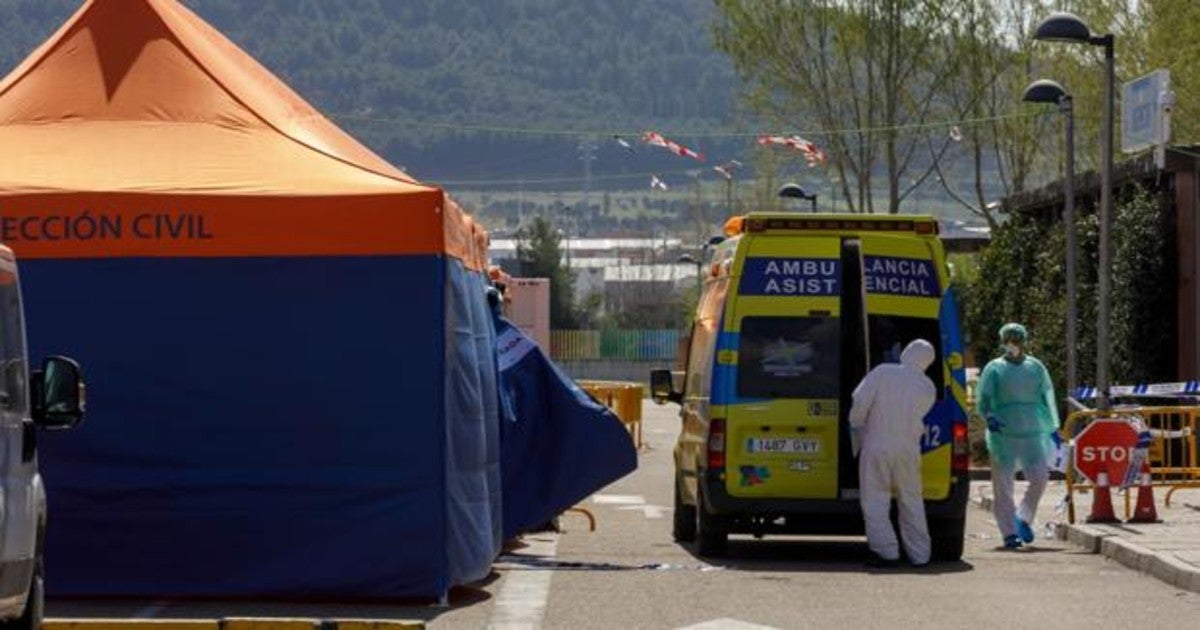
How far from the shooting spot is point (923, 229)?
19.2m

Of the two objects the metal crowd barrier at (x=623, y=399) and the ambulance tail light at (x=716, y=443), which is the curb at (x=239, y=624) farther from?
the metal crowd barrier at (x=623, y=399)

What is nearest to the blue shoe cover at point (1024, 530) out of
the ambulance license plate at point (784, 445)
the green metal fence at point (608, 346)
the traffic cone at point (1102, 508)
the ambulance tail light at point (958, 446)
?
the traffic cone at point (1102, 508)

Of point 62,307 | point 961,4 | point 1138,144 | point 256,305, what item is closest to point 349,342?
point 256,305

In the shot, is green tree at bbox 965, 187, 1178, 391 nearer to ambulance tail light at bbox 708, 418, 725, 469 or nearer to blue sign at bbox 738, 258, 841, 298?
blue sign at bbox 738, 258, 841, 298

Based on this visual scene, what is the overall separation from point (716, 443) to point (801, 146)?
39.5 m

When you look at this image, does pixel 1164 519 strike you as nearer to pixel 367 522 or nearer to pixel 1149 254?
pixel 367 522

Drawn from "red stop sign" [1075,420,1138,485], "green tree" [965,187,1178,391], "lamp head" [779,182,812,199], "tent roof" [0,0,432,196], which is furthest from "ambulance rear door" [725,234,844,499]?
"lamp head" [779,182,812,199]

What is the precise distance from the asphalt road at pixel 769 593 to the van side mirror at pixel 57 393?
8.01ft

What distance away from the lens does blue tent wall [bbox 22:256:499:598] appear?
49.9 feet

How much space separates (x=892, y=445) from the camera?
18.7m

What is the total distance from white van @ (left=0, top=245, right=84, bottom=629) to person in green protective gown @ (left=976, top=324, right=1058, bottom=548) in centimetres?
1010

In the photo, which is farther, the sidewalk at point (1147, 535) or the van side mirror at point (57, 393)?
the sidewalk at point (1147, 535)

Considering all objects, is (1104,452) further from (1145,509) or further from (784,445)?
(784,445)

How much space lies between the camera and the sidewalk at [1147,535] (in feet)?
58.6
